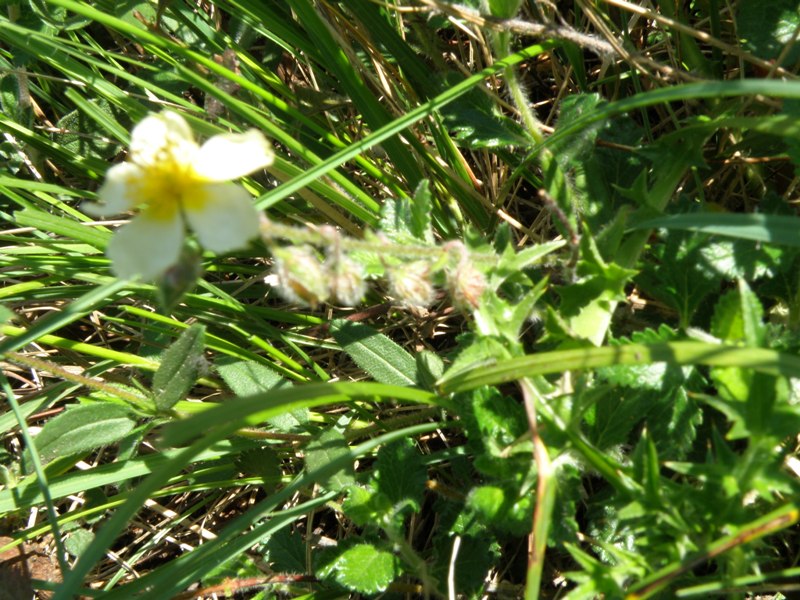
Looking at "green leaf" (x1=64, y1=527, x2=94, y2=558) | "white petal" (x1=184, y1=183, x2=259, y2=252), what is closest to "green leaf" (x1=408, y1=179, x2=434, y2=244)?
"white petal" (x1=184, y1=183, x2=259, y2=252)

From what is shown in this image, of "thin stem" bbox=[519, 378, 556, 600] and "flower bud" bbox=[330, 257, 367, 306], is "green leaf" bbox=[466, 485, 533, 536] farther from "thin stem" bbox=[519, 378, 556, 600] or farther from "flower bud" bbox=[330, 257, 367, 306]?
"flower bud" bbox=[330, 257, 367, 306]

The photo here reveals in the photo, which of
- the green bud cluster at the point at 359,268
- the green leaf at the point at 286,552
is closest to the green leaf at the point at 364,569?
the green leaf at the point at 286,552

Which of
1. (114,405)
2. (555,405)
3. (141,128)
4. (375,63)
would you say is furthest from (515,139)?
(114,405)

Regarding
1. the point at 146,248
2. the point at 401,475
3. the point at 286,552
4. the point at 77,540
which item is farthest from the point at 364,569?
the point at 77,540

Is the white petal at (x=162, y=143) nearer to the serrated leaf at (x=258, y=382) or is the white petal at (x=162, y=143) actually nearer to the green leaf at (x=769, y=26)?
the serrated leaf at (x=258, y=382)

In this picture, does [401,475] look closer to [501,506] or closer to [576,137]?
[501,506]

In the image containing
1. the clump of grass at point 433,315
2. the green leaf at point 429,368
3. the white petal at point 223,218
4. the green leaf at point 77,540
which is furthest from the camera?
the green leaf at point 77,540

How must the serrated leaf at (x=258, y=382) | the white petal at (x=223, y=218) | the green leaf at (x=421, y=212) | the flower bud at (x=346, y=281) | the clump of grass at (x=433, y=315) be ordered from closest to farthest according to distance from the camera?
the white petal at (x=223, y=218) → the flower bud at (x=346, y=281) → the clump of grass at (x=433, y=315) → the green leaf at (x=421, y=212) → the serrated leaf at (x=258, y=382)
